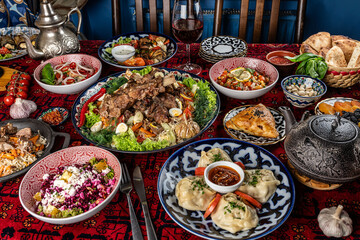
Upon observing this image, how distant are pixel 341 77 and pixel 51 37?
7.88 feet

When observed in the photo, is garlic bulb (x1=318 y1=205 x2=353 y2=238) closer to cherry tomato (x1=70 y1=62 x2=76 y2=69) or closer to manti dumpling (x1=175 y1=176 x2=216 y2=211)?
manti dumpling (x1=175 y1=176 x2=216 y2=211)

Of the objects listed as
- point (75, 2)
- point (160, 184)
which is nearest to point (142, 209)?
point (160, 184)

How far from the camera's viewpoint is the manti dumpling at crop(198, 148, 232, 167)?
5.20ft

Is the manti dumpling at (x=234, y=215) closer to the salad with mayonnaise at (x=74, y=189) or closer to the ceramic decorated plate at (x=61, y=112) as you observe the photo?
the salad with mayonnaise at (x=74, y=189)

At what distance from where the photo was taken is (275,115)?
2.04m

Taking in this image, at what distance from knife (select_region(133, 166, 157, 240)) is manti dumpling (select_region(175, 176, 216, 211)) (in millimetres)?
172

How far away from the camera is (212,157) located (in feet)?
5.24

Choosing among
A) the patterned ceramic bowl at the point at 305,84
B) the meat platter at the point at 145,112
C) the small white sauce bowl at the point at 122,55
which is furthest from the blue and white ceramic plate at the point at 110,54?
the patterned ceramic bowl at the point at 305,84

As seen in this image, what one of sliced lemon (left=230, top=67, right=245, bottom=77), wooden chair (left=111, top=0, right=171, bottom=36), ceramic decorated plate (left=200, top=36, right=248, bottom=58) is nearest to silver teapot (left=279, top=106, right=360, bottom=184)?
sliced lemon (left=230, top=67, right=245, bottom=77)

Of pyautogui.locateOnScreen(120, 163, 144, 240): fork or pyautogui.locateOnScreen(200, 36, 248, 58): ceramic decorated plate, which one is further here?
pyautogui.locateOnScreen(200, 36, 248, 58): ceramic decorated plate

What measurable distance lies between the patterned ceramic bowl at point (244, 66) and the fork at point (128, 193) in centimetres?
96

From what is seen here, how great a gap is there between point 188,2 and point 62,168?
60.4 inches

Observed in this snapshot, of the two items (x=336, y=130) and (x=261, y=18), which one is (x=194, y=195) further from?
(x=261, y=18)

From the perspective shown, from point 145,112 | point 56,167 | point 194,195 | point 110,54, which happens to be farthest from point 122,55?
point 194,195
